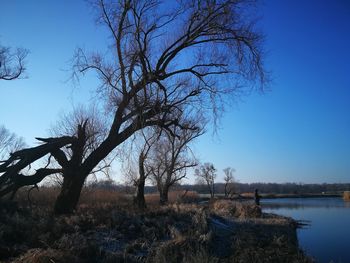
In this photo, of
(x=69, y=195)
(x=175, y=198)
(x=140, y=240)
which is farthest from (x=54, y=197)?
(x=175, y=198)

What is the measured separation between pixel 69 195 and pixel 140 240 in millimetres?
6275

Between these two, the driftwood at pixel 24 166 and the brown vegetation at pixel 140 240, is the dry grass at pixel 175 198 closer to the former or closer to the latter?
the driftwood at pixel 24 166

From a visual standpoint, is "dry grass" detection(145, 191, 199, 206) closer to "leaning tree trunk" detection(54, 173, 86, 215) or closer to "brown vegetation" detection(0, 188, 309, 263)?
"leaning tree trunk" detection(54, 173, 86, 215)

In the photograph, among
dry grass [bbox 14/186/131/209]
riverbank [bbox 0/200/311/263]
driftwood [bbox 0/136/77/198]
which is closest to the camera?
riverbank [bbox 0/200/311/263]

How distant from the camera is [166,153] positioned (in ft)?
128

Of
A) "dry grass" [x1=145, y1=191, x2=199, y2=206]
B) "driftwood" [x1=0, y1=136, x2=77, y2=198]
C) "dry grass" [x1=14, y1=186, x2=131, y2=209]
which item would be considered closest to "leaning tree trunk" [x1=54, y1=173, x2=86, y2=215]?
"driftwood" [x1=0, y1=136, x2=77, y2=198]

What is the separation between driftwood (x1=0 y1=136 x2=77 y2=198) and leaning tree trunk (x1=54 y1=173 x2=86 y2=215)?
0.70 metres

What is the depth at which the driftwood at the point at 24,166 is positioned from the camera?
1477 cm

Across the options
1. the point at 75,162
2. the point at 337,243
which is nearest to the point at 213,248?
the point at 75,162

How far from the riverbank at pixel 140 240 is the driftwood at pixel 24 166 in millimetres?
1608

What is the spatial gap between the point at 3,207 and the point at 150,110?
680 centimetres

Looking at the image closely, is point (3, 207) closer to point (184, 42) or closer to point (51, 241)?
point (51, 241)

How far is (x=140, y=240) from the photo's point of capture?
400 inches

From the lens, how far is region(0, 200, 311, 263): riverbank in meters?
8.41
